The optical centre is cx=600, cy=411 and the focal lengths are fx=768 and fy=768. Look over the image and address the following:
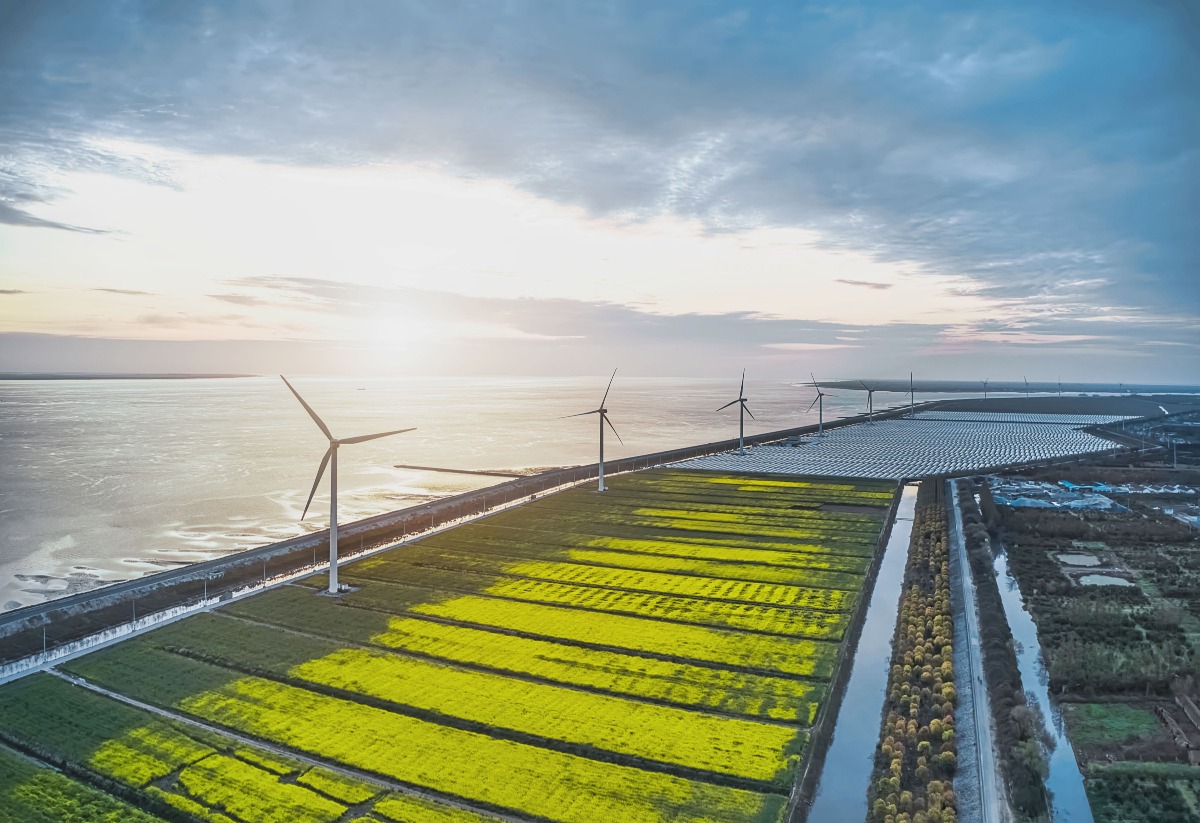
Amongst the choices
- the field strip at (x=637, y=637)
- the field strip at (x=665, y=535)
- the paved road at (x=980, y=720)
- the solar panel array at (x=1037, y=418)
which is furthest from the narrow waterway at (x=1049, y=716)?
the solar panel array at (x=1037, y=418)

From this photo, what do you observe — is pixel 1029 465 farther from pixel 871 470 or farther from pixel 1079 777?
pixel 1079 777

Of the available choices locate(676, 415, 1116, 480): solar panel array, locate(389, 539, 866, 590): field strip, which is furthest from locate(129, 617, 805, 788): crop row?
locate(676, 415, 1116, 480): solar panel array

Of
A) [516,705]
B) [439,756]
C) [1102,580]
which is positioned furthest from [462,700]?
[1102,580]

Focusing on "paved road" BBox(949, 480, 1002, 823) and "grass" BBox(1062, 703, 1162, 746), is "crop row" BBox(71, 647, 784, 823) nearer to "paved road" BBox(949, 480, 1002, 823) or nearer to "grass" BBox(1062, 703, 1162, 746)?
"paved road" BBox(949, 480, 1002, 823)

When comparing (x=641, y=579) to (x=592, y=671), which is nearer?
(x=592, y=671)

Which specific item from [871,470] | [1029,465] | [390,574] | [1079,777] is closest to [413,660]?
[390,574]

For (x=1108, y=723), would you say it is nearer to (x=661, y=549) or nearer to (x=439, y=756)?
(x=439, y=756)

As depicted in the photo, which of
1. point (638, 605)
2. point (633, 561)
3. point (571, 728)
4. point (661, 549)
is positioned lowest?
point (571, 728)
